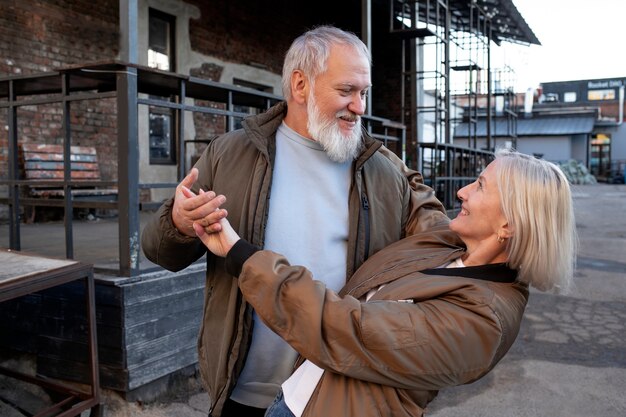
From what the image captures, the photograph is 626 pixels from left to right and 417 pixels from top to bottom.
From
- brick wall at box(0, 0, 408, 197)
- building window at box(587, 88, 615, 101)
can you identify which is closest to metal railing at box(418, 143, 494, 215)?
brick wall at box(0, 0, 408, 197)

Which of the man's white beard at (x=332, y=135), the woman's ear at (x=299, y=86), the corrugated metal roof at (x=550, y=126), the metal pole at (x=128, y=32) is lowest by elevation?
the man's white beard at (x=332, y=135)

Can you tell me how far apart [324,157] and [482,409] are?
232 cm

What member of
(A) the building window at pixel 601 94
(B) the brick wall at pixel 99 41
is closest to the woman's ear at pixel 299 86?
(B) the brick wall at pixel 99 41

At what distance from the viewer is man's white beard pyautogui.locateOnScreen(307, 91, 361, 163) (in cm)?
173

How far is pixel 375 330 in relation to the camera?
1.22 m

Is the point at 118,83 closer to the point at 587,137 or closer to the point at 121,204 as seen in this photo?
the point at 121,204

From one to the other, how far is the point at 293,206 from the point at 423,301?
23.6 inches

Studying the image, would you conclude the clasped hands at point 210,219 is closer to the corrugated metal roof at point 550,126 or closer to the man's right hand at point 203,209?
the man's right hand at point 203,209

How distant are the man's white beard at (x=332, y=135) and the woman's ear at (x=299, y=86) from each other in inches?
1.7

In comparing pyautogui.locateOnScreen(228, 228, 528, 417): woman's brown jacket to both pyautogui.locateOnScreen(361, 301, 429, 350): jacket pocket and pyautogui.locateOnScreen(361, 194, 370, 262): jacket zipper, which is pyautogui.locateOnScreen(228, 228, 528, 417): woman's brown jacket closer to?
pyautogui.locateOnScreen(361, 301, 429, 350): jacket pocket

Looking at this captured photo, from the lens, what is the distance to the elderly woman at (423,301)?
1225 millimetres

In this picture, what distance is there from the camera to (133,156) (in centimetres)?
305

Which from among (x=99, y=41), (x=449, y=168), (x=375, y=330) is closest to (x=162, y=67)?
(x=99, y=41)

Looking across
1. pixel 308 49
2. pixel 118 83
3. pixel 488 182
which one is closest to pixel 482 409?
pixel 488 182
